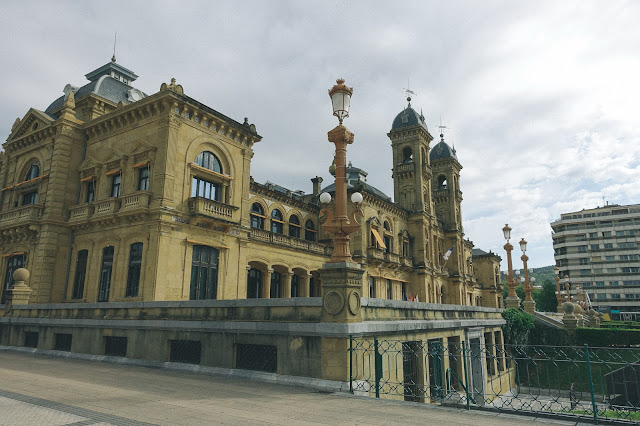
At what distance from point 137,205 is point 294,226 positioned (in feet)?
52.3

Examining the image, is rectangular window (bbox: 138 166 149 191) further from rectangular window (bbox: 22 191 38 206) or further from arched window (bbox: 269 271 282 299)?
arched window (bbox: 269 271 282 299)

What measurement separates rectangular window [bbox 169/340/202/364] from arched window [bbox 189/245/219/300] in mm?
6543

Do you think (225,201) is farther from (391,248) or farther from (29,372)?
(391,248)

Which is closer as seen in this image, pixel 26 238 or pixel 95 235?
pixel 95 235

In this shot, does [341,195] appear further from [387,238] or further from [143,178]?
[387,238]

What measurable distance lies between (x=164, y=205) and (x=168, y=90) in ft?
19.1

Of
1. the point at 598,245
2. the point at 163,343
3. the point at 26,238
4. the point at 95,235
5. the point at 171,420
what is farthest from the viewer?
the point at 598,245

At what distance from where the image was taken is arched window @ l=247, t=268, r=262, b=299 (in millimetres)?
27625

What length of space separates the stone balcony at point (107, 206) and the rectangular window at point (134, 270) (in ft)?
7.88

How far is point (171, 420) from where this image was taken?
21.5 feet

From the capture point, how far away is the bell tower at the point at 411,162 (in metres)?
46.0

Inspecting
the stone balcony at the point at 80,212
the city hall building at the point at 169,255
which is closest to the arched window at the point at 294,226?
the city hall building at the point at 169,255

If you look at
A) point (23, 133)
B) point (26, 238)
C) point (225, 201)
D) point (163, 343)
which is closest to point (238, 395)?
point (163, 343)

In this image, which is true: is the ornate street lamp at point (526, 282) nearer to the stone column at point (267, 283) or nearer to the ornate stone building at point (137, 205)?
the ornate stone building at point (137, 205)
